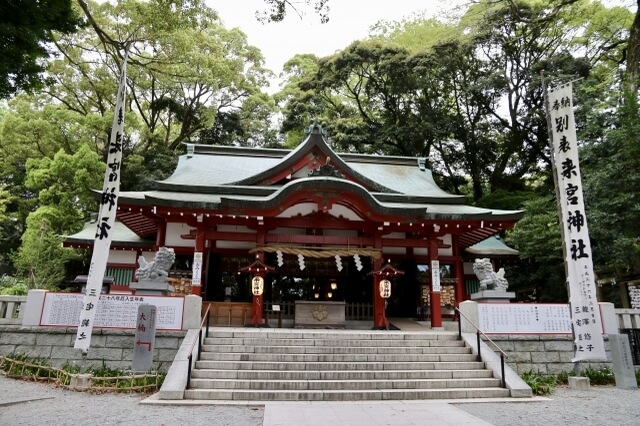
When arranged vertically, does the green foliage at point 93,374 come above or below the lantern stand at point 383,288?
below

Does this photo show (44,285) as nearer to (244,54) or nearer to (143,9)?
(143,9)

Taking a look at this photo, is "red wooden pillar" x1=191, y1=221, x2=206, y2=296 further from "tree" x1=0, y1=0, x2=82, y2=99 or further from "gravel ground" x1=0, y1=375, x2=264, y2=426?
"tree" x1=0, y1=0, x2=82, y2=99

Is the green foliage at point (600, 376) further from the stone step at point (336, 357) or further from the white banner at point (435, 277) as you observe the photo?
the white banner at point (435, 277)

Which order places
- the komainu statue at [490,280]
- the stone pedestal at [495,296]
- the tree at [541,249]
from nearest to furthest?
1. the stone pedestal at [495,296]
2. the komainu statue at [490,280]
3. the tree at [541,249]

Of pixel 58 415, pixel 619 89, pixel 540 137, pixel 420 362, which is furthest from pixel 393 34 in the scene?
pixel 58 415

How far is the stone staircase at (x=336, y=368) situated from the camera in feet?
25.1

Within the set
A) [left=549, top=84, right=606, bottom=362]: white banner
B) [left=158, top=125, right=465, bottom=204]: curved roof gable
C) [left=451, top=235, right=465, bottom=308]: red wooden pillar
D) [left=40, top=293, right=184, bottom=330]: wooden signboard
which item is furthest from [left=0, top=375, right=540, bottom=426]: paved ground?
[left=451, top=235, right=465, bottom=308]: red wooden pillar

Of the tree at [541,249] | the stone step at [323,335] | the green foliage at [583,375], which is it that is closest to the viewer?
the green foliage at [583,375]

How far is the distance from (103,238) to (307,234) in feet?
21.2

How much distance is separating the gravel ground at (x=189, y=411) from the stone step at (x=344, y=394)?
0.42 m

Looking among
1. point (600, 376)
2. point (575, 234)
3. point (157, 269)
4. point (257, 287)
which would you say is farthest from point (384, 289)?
point (157, 269)

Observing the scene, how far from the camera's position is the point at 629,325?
1036 cm

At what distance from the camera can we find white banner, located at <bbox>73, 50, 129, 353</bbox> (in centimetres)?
758

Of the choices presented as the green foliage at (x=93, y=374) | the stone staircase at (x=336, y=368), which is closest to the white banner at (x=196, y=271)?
the stone staircase at (x=336, y=368)
